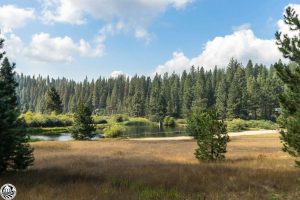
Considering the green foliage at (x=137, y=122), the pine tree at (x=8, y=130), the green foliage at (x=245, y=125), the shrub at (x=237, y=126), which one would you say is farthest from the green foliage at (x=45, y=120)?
the pine tree at (x=8, y=130)

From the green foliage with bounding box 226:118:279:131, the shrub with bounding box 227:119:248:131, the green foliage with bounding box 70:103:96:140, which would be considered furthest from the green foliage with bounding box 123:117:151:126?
the green foliage with bounding box 70:103:96:140

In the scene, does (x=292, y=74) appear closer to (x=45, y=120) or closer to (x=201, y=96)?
(x=45, y=120)

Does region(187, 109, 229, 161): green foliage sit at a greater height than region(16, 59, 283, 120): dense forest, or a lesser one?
lesser

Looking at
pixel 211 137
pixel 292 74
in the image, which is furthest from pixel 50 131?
pixel 292 74

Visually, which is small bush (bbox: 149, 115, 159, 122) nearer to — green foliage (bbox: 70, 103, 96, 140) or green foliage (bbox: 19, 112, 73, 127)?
green foliage (bbox: 19, 112, 73, 127)

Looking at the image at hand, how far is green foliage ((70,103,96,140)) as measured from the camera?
54531mm

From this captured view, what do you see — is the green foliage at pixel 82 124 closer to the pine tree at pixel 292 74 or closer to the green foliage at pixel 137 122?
the pine tree at pixel 292 74

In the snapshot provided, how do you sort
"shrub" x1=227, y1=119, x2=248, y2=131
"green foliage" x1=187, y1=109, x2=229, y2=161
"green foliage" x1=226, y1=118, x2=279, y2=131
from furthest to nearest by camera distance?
"green foliage" x1=226, y1=118, x2=279, y2=131 → "shrub" x1=227, y1=119, x2=248, y2=131 → "green foliage" x1=187, y1=109, x2=229, y2=161

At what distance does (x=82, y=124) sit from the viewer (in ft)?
179

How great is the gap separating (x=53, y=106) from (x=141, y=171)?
9589 centimetres

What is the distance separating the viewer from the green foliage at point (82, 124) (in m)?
54.5

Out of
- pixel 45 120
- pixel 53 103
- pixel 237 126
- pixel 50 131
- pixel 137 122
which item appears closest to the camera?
pixel 50 131

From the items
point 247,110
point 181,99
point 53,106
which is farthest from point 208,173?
point 181,99

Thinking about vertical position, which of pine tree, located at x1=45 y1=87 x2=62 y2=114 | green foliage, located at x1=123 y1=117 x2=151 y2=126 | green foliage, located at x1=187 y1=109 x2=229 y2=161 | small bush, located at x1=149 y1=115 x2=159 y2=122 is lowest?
green foliage, located at x1=187 y1=109 x2=229 y2=161
